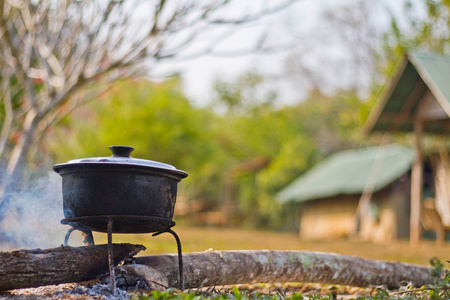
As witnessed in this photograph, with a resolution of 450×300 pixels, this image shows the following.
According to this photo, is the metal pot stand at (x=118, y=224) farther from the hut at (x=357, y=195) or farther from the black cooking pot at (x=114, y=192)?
the hut at (x=357, y=195)

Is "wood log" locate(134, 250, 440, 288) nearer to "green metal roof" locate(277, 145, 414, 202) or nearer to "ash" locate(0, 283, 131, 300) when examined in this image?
"ash" locate(0, 283, 131, 300)

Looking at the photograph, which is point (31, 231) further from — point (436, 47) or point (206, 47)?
point (436, 47)

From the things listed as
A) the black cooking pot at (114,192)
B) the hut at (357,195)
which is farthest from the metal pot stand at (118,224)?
the hut at (357,195)

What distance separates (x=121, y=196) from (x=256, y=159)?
2433cm

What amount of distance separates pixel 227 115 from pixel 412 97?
2253cm

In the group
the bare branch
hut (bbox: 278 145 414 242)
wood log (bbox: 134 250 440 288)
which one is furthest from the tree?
hut (bbox: 278 145 414 242)

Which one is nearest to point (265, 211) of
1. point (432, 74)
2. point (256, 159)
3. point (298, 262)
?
point (256, 159)

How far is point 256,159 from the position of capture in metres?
27.7

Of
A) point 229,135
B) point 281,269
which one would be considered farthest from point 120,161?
point 229,135

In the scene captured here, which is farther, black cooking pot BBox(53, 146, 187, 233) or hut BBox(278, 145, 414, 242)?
hut BBox(278, 145, 414, 242)

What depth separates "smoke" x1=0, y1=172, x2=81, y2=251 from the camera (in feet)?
12.5

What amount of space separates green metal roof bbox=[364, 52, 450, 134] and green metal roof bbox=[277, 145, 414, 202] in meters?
1.89

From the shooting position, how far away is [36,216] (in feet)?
12.8

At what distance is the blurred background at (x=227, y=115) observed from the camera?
24.7 ft
